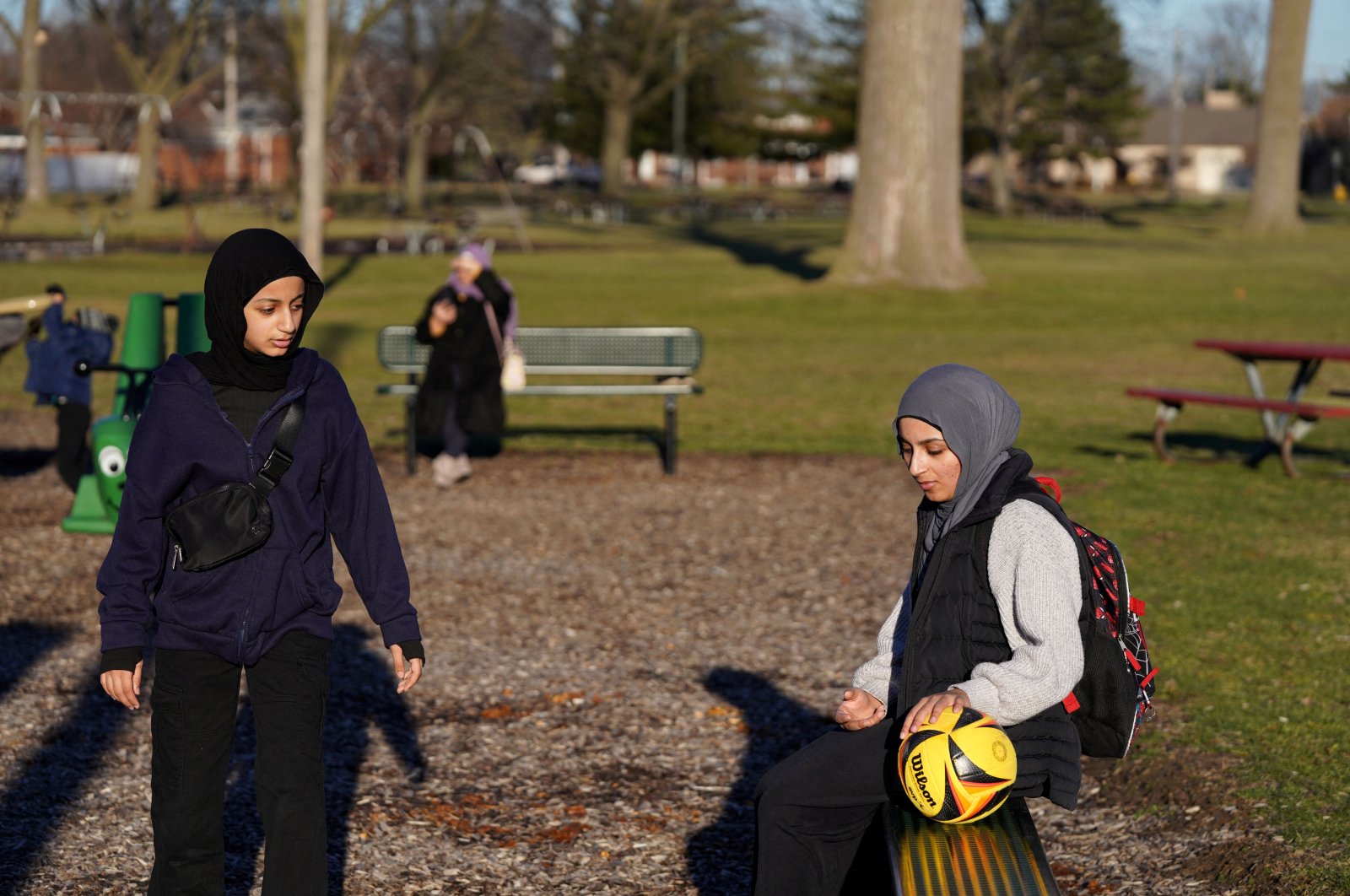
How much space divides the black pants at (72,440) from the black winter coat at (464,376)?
203cm

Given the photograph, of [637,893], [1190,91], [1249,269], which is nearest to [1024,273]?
[1249,269]

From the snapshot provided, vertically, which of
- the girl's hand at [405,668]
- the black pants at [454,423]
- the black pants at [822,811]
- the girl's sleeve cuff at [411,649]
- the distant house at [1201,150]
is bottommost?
the black pants at [454,423]

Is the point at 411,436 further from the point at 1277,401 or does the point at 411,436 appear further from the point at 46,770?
the point at 46,770

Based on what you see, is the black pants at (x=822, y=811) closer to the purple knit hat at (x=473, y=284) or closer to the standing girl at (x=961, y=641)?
the standing girl at (x=961, y=641)

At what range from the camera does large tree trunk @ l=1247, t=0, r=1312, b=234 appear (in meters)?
40.3

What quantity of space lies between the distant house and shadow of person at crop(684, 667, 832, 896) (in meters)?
122

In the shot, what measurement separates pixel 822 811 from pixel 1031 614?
2.11ft

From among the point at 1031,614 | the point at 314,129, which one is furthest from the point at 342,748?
the point at 314,129

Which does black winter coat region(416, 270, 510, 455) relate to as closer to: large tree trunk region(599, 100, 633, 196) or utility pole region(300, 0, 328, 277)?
utility pole region(300, 0, 328, 277)

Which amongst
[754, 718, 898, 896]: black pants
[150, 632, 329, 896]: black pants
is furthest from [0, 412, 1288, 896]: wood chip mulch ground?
[754, 718, 898, 896]: black pants

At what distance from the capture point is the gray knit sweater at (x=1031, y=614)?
343cm

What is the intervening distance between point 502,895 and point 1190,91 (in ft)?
553

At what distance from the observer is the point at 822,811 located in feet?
12.0

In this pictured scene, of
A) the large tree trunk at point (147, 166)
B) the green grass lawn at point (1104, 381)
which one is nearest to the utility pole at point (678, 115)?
the large tree trunk at point (147, 166)
